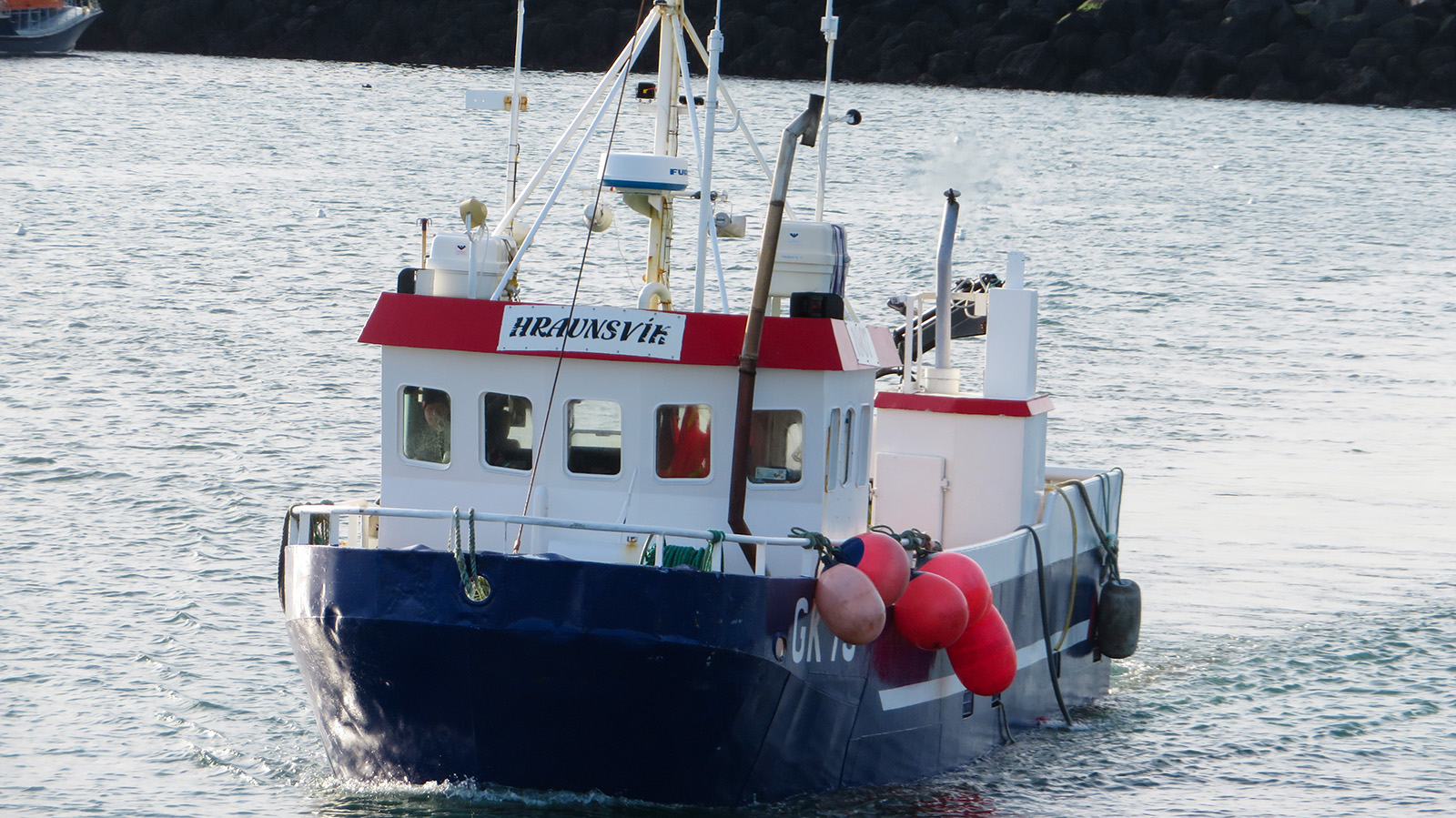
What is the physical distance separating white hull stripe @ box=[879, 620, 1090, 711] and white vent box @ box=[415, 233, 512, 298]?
13.5 feet

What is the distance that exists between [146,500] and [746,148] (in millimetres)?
51915

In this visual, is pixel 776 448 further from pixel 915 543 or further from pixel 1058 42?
pixel 1058 42

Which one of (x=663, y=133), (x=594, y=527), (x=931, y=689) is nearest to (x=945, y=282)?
(x=663, y=133)

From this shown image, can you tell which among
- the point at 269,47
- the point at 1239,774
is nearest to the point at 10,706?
the point at 1239,774

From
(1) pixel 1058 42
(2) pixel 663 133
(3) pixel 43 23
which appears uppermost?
(1) pixel 1058 42

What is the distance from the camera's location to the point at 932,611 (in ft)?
41.2

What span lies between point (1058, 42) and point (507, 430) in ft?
331

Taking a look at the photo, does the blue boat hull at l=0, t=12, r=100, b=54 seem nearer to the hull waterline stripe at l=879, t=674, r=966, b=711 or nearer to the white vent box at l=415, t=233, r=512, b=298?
the white vent box at l=415, t=233, r=512, b=298

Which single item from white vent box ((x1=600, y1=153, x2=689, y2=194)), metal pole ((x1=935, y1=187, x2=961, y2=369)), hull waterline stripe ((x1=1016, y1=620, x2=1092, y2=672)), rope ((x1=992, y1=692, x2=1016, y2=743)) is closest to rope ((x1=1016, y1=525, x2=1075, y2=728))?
hull waterline stripe ((x1=1016, y1=620, x2=1092, y2=672))

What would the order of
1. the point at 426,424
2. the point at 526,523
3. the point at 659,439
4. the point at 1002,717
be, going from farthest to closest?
the point at 1002,717
the point at 426,424
the point at 659,439
the point at 526,523

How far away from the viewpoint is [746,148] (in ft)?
242

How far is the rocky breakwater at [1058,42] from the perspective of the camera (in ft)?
336

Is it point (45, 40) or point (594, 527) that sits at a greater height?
point (45, 40)

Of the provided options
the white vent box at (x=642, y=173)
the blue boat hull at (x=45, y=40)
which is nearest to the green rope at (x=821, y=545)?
the white vent box at (x=642, y=173)
